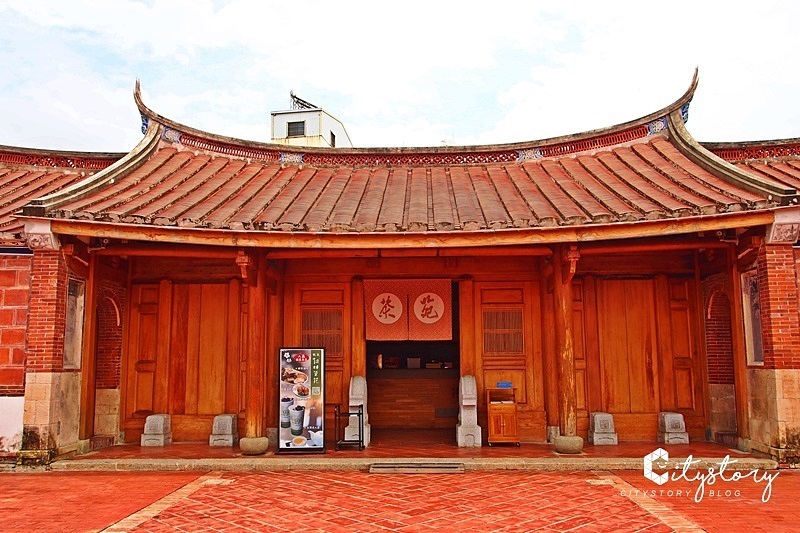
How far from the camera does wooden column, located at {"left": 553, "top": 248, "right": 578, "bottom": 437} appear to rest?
939 centimetres

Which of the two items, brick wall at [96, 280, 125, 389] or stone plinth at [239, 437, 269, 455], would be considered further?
brick wall at [96, 280, 125, 389]

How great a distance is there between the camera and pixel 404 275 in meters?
11.4

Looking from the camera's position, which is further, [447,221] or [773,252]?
[447,221]

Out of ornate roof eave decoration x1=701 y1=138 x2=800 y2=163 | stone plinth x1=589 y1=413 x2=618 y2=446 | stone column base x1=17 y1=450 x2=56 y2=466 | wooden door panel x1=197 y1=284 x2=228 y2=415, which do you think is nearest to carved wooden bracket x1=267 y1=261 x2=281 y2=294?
wooden door panel x1=197 y1=284 x2=228 y2=415

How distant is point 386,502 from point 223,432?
15.1ft

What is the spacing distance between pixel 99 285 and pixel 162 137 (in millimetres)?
3539

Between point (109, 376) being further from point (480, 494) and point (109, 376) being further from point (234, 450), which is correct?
point (480, 494)

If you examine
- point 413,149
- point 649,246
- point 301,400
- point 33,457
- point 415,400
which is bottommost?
point 33,457

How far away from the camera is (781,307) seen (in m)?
8.84

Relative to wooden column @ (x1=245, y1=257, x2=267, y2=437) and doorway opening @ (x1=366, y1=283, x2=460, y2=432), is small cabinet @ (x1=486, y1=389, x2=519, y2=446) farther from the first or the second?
wooden column @ (x1=245, y1=257, x2=267, y2=437)

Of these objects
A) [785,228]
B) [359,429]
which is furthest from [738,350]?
[359,429]

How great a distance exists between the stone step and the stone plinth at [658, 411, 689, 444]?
4.00 metres

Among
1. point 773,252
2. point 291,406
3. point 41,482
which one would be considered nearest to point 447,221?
point 291,406

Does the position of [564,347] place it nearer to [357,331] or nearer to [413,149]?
[357,331]
